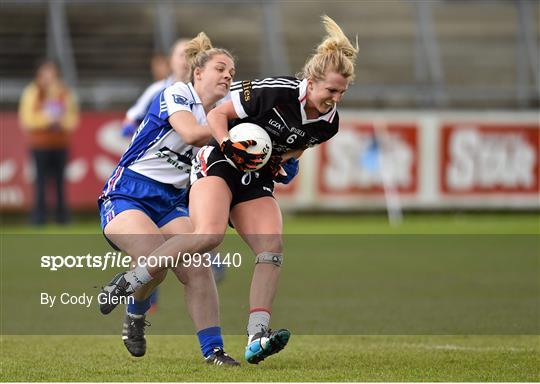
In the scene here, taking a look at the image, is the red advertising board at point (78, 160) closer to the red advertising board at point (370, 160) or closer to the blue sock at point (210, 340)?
the red advertising board at point (370, 160)

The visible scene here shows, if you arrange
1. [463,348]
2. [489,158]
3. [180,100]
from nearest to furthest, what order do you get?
[180,100]
[463,348]
[489,158]

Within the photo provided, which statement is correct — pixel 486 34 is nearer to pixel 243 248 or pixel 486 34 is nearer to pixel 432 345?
pixel 243 248

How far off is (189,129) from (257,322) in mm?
1168

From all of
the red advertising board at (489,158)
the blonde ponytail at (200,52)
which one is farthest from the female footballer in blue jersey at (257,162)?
the red advertising board at (489,158)

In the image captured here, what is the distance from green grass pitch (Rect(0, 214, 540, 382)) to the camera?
6.55m

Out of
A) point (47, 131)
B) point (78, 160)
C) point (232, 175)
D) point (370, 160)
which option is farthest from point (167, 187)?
point (370, 160)

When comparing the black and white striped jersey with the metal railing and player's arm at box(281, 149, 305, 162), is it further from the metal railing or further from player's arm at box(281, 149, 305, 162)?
the metal railing

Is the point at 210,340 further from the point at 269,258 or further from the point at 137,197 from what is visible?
the point at 137,197

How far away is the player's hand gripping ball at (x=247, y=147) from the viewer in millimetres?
6742

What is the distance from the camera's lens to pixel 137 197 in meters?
7.21

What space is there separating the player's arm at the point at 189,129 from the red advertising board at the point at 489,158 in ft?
44.7

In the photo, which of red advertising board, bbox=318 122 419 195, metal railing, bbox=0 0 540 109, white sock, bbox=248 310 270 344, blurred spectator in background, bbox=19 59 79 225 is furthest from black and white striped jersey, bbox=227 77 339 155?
metal railing, bbox=0 0 540 109

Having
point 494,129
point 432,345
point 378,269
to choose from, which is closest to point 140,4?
point 494,129

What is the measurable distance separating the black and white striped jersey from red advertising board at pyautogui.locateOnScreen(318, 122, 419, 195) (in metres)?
12.9
